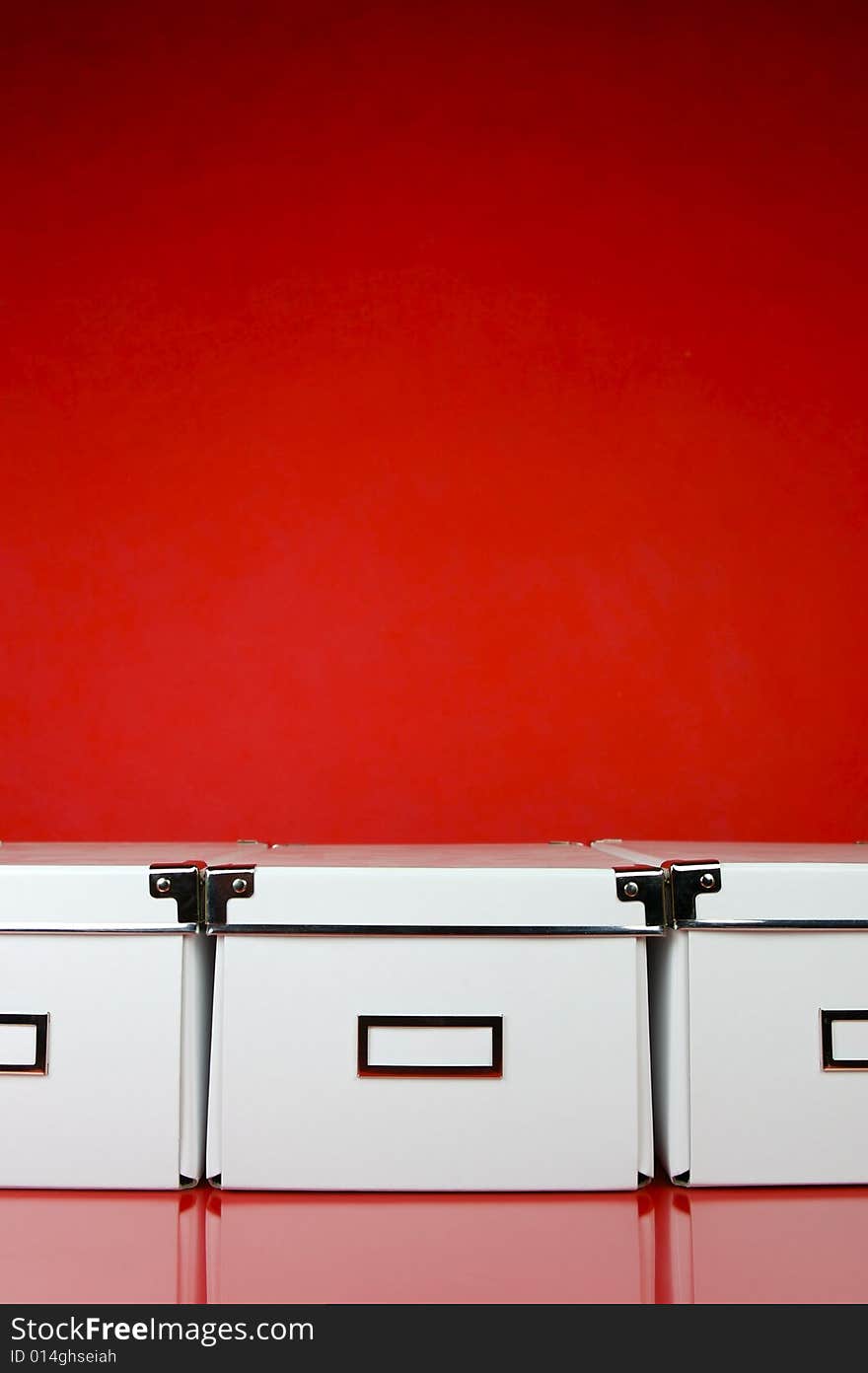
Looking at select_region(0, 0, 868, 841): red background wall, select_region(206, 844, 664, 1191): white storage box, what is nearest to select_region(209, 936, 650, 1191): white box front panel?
select_region(206, 844, 664, 1191): white storage box

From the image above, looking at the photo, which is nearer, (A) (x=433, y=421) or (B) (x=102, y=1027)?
(B) (x=102, y=1027)

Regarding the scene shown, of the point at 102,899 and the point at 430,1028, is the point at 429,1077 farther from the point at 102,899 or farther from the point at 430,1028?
the point at 102,899

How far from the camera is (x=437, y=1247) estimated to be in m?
0.85

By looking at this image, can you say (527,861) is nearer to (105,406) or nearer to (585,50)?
(105,406)

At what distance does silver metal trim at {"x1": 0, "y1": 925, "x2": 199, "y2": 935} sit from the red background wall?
2.14ft

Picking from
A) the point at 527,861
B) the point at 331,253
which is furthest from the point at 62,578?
the point at 527,861

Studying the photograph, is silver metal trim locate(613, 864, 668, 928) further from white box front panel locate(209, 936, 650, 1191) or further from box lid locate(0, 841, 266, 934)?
box lid locate(0, 841, 266, 934)

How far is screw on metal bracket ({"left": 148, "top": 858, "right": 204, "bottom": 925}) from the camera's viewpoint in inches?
38.4

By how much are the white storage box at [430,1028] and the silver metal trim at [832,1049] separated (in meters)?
0.15

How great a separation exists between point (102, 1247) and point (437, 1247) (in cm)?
25

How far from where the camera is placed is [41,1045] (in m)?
0.96

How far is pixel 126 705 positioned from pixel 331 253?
2.45 ft

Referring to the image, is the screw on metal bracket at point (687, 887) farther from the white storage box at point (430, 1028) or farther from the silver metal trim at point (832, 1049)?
the silver metal trim at point (832, 1049)

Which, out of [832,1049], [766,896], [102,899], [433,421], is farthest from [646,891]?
[433,421]
